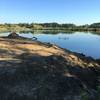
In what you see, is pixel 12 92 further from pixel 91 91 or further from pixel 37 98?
pixel 91 91

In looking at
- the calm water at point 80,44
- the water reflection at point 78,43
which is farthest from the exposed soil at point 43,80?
the water reflection at point 78,43

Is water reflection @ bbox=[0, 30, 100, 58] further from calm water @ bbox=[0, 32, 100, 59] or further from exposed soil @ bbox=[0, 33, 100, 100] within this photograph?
exposed soil @ bbox=[0, 33, 100, 100]

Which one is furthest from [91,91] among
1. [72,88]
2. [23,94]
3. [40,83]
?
[23,94]

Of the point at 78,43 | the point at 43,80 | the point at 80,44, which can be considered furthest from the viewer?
the point at 78,43

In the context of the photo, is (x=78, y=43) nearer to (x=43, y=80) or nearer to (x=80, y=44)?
(x=80, y=44)

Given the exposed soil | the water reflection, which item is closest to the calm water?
the water reflection

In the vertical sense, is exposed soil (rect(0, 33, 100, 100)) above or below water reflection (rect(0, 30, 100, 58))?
above

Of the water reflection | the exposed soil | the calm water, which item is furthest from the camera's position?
the water reflection

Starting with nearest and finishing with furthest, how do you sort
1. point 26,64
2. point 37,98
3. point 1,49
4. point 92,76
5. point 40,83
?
point 37,98 → point 40,83 → point 26,64 → point 92,76 → point 1,49

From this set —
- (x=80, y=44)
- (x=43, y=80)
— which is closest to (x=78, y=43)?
(x=80, y=44)

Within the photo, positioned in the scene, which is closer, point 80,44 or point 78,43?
point 80,44

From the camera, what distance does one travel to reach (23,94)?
38.5 ft

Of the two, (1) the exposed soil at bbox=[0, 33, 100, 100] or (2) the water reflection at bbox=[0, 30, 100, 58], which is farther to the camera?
(2) the water reflection at bbox=[0, 30, 100, 58]

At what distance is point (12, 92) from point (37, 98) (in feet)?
3.32
